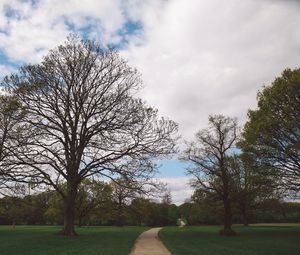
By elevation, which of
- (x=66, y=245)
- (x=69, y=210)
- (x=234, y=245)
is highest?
(x=69, y=210)

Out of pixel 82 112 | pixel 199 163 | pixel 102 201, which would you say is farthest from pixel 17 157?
pixel 102 201

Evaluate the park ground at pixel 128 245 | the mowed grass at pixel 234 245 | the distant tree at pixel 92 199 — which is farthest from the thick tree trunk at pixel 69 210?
the distant tree at pixel 92 199

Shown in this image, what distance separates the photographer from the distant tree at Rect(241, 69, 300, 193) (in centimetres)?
3278

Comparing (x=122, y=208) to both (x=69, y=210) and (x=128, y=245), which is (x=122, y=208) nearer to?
(x=69, y=210)

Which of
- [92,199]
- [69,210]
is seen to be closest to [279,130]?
[69,210]

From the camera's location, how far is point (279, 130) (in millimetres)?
33844

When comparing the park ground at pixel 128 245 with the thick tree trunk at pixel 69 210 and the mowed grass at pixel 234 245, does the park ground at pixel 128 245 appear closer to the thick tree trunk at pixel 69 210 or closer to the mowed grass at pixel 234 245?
the mowed grass at pixel 234 245

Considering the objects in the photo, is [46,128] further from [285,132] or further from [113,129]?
[285,132]

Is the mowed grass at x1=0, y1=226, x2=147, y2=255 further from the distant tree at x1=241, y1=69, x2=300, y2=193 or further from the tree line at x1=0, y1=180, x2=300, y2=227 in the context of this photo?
the distant tree at x1=241, y1=69, x2=300, y2=193

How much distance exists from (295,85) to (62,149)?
791 inches

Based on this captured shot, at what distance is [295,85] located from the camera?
106 ft

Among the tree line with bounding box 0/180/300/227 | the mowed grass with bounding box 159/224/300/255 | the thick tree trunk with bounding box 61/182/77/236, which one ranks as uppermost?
the tree line with bounding box 0/180/300/227

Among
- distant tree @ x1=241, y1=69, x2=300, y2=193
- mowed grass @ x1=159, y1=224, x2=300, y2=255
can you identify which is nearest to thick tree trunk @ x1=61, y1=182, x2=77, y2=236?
mowed grass @ x1=159, y1=224, x2=300, y2=255

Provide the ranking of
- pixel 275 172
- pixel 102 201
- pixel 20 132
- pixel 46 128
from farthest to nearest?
pixel 102 201 → pixel 275 172 → pixel 46 128 → pixel 20 132
